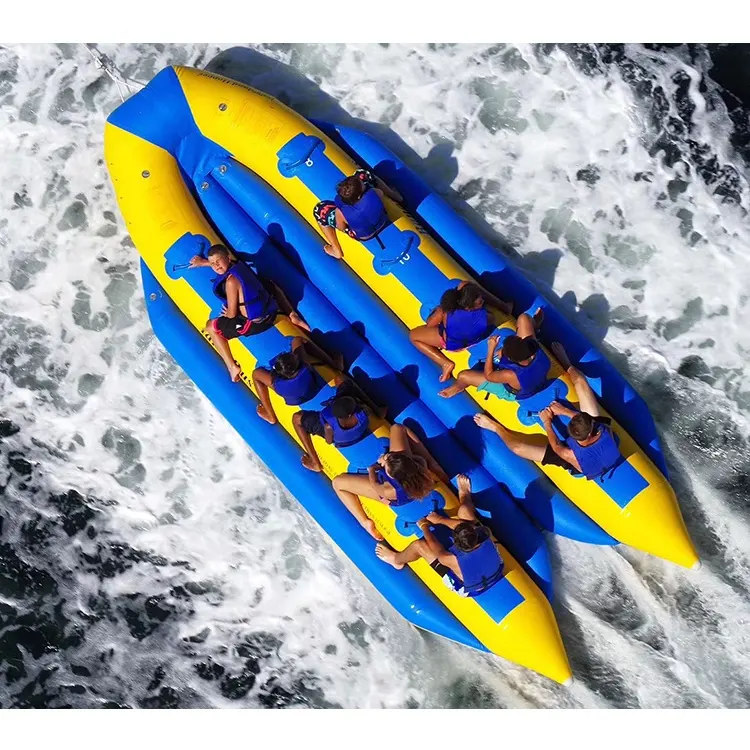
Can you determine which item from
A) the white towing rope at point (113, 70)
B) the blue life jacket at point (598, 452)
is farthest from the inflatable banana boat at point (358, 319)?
the white towing rope at point (113, 70)

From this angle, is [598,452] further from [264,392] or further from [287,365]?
[264,392]

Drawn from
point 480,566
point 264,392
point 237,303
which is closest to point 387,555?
point 480,566

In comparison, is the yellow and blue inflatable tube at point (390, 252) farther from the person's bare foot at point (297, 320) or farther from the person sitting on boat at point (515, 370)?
the person's bare foot at point (297, 320)

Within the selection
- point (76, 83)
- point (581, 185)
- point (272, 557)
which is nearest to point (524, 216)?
point (581, 185)

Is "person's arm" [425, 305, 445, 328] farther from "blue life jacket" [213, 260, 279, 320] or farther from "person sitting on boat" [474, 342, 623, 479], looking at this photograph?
"blue life jacket" [213, 260, 279, 320]

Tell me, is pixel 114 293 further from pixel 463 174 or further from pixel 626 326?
pixel 626 326
